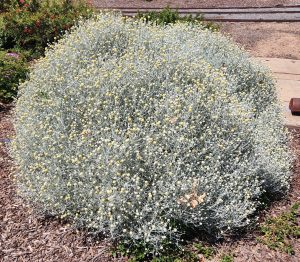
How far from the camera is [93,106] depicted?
4.85m

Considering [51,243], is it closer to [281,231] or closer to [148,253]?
[148,253]

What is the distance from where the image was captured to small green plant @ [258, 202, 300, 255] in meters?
4.31

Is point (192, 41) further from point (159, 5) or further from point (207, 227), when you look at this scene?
point (159, 5)

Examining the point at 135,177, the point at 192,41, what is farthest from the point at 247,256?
the point at 192,41

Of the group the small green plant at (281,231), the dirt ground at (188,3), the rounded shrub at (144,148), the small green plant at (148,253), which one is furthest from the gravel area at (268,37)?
the small green plant at (148,253)

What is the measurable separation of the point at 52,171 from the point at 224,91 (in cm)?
230

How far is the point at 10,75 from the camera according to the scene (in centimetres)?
688

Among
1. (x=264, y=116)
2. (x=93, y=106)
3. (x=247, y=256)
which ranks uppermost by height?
(x=93, y=106)

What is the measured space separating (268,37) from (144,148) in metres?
7.08

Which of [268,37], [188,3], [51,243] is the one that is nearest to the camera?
[51,243]

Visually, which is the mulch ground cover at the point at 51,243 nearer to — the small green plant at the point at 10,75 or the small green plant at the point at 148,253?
the small green plant at the point at 148,253

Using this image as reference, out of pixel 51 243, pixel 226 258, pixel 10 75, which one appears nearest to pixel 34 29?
pixel 10 75

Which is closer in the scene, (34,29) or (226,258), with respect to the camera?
(226,258)

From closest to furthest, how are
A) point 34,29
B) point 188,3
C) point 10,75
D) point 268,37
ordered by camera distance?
point 10,75, point 34,29, point 268,37, point 188,3
